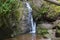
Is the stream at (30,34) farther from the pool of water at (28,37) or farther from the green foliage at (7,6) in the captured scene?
the green foliage at (7,6)

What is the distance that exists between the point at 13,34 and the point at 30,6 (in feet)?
7.71

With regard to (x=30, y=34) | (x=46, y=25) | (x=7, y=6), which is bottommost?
(x=30, y=34)

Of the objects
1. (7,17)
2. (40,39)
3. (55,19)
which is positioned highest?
(7,17)

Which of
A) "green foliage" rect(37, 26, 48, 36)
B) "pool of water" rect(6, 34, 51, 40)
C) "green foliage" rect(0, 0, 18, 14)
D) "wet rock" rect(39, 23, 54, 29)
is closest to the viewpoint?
→ "green foliage" rect(0, 0, 18, 14)

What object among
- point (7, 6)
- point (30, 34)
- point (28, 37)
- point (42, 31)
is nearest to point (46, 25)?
point (42, 31)

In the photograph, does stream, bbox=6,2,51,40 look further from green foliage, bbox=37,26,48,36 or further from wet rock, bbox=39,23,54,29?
wet rock, bbox=39,23,54,29

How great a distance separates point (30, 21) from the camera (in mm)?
8172

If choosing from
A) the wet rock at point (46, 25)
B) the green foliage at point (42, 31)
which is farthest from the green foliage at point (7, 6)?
the wet rock at point (46, 25)

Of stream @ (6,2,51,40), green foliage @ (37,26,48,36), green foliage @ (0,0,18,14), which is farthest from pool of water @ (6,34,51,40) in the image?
green foliage @ (0,0,18,14)

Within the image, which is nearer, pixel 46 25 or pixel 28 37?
pixel 28 37

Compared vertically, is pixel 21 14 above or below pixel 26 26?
above

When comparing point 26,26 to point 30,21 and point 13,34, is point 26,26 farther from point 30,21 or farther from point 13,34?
point 13,34

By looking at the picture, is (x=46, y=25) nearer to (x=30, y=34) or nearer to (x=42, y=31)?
(x=42, y=31)

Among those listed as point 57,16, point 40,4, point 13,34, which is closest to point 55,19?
point 57,16
